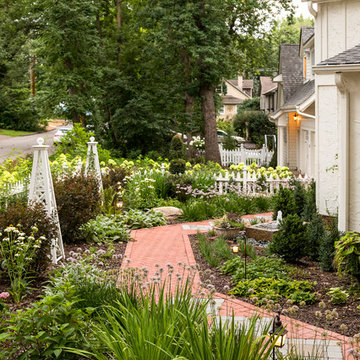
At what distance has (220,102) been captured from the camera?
31.7 m

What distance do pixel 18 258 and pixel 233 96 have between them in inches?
2406

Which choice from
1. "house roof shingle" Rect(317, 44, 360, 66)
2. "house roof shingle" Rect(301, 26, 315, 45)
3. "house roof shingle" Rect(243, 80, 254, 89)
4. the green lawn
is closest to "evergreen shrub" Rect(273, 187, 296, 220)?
"house roof shingle" Rect(317, 44, 360, 66)

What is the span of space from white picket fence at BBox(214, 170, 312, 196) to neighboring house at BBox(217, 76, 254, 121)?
42.2 metres

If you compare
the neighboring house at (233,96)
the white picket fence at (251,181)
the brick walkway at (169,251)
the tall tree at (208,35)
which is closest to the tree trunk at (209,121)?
the tall tree at (208,35)

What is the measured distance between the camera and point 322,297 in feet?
25.6

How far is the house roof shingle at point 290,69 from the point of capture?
94.1 feet

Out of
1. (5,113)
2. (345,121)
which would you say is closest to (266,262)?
(345,121)

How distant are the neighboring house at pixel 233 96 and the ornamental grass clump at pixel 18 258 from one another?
52.0 metres

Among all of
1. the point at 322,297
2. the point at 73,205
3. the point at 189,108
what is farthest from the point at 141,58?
the point at 322,297

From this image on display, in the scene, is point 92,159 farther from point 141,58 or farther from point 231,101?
point 231,101

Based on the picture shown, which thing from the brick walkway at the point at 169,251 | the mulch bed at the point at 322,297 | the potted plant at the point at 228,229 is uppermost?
the potted plant at the point at 228,229

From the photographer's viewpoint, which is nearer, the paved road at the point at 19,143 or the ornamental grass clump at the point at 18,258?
the ornamental grass clump at the point at 18,258

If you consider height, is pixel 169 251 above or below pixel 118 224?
below

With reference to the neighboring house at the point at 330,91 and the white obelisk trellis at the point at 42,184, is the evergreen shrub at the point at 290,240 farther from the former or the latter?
the white obelisk trellis at the point at 42,184
